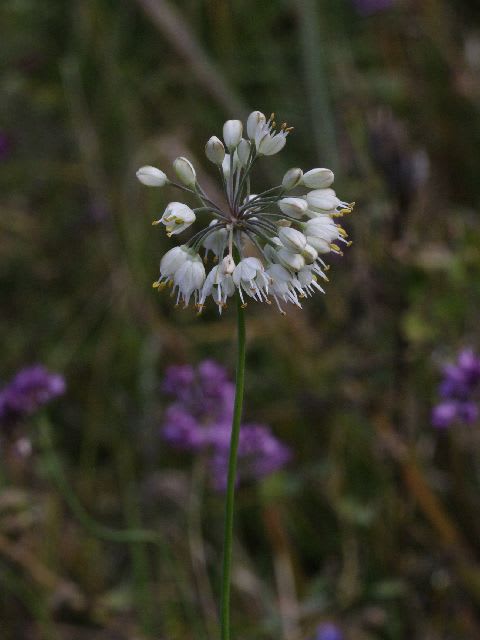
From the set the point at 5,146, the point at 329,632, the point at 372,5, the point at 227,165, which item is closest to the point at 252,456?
the point at 329,632

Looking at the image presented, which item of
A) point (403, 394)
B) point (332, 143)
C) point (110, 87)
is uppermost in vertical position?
point (110, 87)

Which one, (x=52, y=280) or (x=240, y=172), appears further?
(x=52, y=280)

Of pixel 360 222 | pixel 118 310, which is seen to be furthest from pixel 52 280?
pixel 360 222

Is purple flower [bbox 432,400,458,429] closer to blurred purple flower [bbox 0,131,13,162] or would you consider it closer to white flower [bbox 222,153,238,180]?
white flower [bbox 222,153,238,180]

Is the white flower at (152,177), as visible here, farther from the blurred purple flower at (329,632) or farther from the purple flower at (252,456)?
the blurred purple flower at (329,632)

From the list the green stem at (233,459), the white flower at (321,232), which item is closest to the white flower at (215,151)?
the white flower at (321,232)

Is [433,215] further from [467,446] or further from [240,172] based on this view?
[240,172]

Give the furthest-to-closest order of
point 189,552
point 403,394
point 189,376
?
1. point 189,552
2. point 403,394
3. point 189,376
